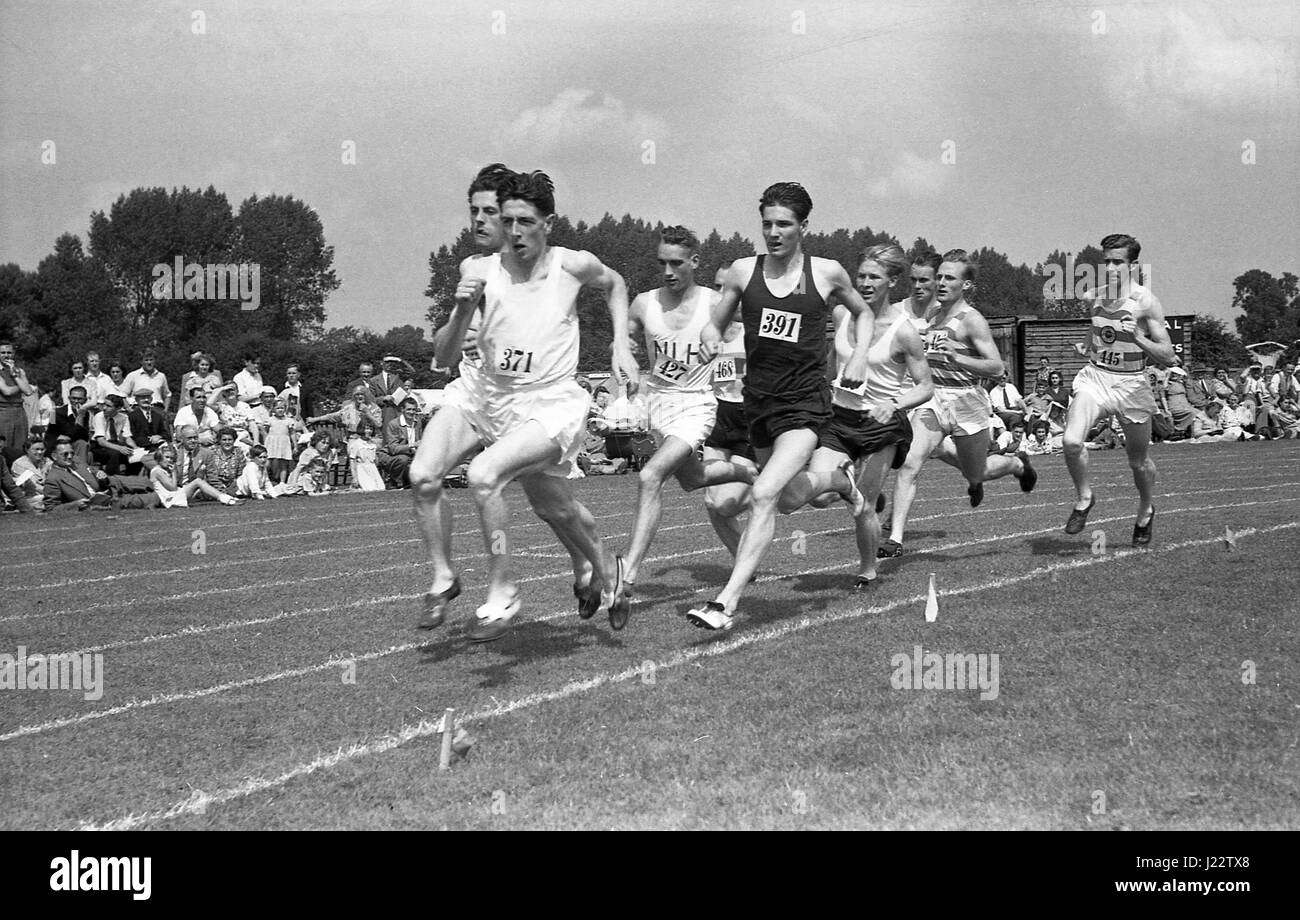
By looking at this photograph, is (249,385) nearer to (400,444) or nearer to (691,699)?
(400,444)

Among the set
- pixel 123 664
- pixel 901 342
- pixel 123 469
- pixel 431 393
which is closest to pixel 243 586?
pixel 123 664

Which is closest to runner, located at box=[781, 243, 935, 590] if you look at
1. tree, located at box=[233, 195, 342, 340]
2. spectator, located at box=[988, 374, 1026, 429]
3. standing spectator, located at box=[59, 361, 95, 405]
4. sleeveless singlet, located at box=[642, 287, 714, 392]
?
sleeveless singlet, located at box=[642, 287, 714, 392]

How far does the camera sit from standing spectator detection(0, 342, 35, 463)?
19.2 m

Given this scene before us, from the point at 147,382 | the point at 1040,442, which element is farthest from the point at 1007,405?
the point at 147,382

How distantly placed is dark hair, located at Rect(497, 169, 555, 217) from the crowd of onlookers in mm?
14075

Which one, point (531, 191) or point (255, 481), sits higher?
point (531, 191)

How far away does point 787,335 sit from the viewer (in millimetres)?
7918

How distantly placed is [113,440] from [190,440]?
1220 millimetres

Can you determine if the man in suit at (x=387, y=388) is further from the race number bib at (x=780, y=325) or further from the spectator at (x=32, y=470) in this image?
the race number bib at (x=780, y=325)

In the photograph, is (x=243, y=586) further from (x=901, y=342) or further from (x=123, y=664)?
(x=901, y=342)

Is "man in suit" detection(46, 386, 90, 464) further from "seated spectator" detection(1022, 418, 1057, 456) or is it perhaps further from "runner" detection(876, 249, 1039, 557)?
"seated spectator" detection(1022, 418, 1057, 456)

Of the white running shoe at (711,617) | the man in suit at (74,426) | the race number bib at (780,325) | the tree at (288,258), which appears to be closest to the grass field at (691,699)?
the white running shoe at (711,617)

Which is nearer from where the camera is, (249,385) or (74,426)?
(74,426)

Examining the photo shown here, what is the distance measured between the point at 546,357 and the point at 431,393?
20124 mm
